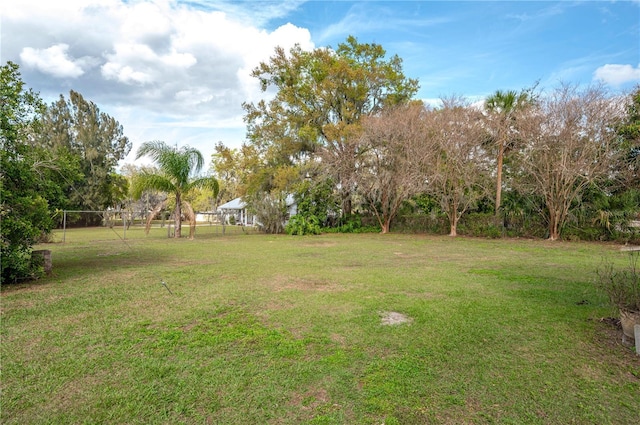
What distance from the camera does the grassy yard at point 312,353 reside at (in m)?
2.36

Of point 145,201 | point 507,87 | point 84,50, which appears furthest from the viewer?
point 145,201

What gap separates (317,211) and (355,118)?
6066mm

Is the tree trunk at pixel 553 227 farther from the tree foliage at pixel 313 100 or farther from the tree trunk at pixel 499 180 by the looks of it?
the tree foliage at pixel 313 100

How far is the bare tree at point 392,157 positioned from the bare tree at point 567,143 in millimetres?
4539

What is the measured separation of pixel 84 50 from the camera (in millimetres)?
8859

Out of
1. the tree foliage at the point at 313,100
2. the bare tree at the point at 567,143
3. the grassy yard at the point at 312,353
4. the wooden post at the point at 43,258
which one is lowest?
the grassy yard at the point at 312,353

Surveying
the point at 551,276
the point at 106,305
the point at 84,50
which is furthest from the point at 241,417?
the point at 84,50

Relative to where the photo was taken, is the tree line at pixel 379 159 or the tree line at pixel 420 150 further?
the tree line at pixel 420 150

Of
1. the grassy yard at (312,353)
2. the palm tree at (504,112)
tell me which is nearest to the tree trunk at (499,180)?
the palm tree at (504,112)

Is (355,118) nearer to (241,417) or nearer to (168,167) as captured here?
(168,167)

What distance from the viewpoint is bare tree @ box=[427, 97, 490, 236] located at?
614 inches

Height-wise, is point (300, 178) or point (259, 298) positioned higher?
point (300, 178)

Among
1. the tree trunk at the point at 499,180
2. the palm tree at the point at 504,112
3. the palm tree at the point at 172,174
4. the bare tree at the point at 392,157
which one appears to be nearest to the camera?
the palm tree at the point at 504,112

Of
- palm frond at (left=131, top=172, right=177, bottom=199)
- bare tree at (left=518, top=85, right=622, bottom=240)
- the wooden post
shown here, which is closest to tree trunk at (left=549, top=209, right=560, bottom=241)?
bare tree at (left=518, top=85, right=622, bottom=240)
